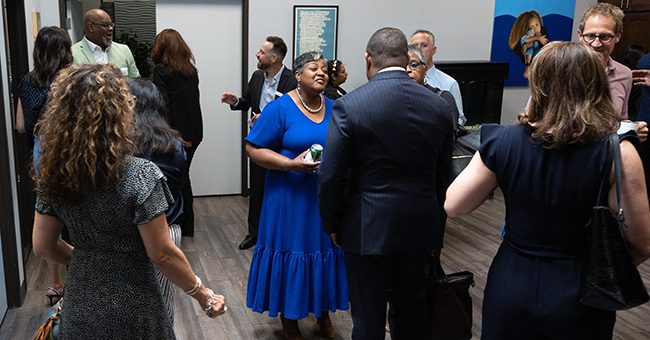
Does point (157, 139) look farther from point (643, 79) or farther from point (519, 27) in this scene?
point (519, 27)

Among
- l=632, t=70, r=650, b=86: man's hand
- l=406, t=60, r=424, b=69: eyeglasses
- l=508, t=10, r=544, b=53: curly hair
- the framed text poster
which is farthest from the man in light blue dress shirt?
l=508, t=10, r=544, b=53: curly hair

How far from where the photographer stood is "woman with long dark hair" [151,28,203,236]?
4.48 metres

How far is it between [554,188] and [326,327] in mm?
1838

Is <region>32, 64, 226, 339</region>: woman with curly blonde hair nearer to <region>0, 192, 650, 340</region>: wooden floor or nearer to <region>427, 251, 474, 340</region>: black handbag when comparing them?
<region>427, 251, 474, 340</region>: black handbag

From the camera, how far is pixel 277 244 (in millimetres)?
2939

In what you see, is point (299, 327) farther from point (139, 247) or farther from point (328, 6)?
point (328, 6)

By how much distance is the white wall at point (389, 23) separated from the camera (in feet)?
18.8

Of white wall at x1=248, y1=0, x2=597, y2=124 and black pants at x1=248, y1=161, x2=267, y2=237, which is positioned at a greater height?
white wall at x1=248, y1=0, x2=597, y2=124

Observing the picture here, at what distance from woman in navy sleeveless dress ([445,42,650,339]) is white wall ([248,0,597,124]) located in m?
4.30

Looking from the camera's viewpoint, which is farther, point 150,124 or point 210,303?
point 150,124

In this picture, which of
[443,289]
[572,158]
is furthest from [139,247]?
[443,289]

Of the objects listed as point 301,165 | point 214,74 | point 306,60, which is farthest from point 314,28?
point 301,165

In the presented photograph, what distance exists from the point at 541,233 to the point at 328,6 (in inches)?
179

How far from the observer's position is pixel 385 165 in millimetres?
2195
